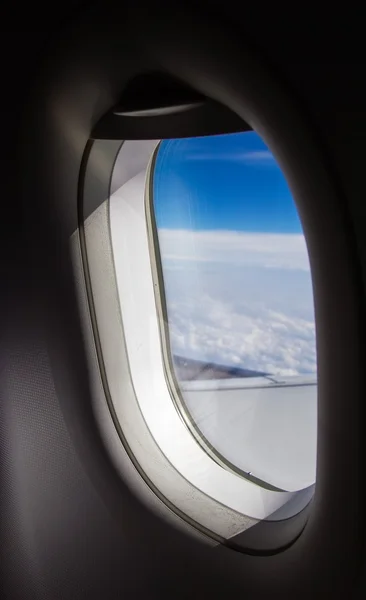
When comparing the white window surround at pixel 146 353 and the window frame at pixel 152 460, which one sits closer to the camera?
the window frame at pixel 152 460

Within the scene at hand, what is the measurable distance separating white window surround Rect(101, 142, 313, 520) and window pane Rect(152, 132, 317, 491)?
5cm

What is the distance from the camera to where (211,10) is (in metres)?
1.48

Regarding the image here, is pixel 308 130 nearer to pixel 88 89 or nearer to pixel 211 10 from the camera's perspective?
pixel 211 10

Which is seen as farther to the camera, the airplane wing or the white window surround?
the white window surround

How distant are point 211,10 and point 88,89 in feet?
1.67

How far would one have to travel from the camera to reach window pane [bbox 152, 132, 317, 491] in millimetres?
2002

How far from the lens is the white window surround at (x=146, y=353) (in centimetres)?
227

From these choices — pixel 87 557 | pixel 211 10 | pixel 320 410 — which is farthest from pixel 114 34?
pixel 87 557

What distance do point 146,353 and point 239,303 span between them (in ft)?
1.46

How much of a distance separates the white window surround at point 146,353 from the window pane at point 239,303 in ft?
0.17

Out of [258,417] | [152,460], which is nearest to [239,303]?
[258,417]

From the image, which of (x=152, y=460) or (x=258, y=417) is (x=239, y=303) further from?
(x=152, y=460)

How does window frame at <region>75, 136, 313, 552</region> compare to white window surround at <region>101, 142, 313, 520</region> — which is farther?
white window surround at <region>101, 142, 313, 520</region>

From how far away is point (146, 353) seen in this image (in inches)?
96.4
